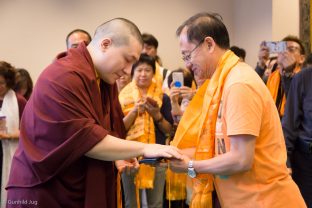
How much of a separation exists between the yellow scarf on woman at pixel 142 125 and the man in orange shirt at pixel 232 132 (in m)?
1.60

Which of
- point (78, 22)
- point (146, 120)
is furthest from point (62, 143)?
point (78, 22)

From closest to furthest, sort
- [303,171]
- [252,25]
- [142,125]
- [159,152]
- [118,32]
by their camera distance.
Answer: [159,152] < [118,32] < [303,171] < [142,125] < [252,25]

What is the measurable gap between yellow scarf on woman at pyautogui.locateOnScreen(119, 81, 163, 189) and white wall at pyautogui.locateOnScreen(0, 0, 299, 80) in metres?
2.32

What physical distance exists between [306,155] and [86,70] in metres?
1.86

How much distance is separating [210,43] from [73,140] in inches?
23.7

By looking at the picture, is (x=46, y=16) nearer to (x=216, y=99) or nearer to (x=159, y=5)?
→ (x=159, y=5)

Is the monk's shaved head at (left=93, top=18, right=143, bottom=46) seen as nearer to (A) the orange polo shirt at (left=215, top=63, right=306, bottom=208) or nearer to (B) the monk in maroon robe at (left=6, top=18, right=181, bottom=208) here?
(B) the monk in maroon robe at (left=6, top=18, right=181, bottom=208)

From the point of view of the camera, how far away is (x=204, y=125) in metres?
1.61

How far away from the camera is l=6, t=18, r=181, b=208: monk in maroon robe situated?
4.74 feet

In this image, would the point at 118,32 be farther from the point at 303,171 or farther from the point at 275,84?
the point at 275,84

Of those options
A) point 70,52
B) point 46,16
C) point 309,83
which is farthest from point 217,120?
point 46,16

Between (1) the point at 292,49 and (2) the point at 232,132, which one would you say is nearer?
(2) the point at 232,132

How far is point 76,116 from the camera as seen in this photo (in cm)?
145

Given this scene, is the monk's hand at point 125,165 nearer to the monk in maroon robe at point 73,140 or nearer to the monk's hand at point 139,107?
the monk in maroon robe at point 73,140
